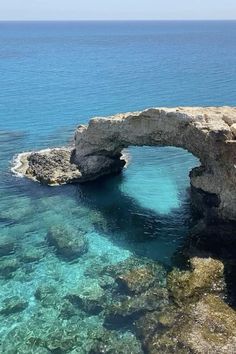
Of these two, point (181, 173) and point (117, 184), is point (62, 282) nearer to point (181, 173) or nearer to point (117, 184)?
point (117, 184)

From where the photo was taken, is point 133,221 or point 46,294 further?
point 133,221

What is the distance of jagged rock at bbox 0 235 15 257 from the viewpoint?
3772cm

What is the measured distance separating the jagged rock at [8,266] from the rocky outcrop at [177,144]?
15216 millimetres

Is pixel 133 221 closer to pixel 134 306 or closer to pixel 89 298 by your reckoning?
pixel 89 298

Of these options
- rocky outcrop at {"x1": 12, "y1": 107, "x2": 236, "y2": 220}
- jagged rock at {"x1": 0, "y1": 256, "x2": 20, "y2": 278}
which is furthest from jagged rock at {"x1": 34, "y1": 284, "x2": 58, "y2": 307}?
rocky outcrop at {"x1": 12, "y1": 107, "x2": 236, "y2": 220}

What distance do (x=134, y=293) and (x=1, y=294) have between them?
9.47 metres

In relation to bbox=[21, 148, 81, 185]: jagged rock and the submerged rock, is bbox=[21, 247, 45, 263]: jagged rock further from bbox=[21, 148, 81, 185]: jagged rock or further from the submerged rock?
bbox=[21, 148, 81, 185]: jagged rock

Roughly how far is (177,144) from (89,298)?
1757 centimetres

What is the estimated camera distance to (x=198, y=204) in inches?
1684

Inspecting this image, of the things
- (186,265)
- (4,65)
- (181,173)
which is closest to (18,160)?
(181,173)

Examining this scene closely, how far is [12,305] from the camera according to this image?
31.1 meters

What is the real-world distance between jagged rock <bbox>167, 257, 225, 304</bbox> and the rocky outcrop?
548 cm

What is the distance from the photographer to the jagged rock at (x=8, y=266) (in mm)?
34750

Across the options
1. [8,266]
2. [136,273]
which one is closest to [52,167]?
[8,266]
